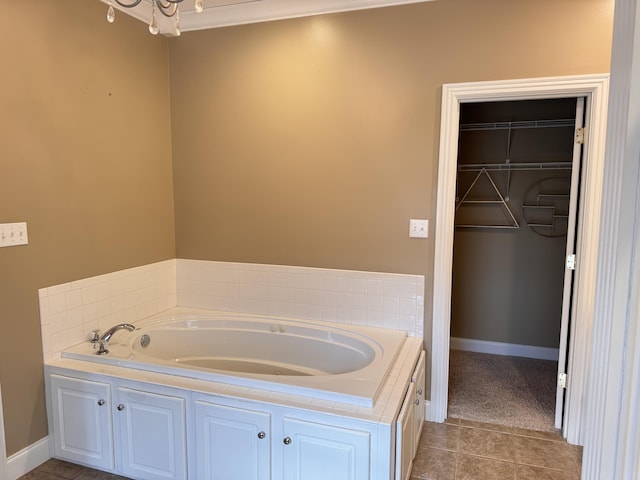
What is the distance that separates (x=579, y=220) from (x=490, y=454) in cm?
147

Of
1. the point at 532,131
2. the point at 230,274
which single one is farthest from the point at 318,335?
the point at 532,131

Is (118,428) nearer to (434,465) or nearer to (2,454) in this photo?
(2,454)

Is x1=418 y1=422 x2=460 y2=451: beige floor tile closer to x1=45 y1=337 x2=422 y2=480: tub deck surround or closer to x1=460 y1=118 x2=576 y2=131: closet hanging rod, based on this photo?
x1=45 y1=337 x2=422 y2=480: tub deck surround

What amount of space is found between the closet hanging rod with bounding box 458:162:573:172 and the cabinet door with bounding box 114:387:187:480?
315 cm

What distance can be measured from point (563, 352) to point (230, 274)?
2.34 metres

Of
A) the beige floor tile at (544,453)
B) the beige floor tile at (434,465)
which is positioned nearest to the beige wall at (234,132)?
the beige floor tile at (434,465)

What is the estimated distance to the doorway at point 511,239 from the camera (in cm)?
364

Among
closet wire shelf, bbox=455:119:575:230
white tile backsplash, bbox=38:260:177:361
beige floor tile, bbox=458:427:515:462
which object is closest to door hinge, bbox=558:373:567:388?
beige floor tile, bbox=458:427:515:462

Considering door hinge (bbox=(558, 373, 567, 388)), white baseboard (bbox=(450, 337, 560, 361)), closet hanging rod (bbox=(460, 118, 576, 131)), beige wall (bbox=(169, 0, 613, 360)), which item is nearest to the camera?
beige wall (bbox=(169, 0, 613, 360))

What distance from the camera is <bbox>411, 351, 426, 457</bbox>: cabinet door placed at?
2.36 m

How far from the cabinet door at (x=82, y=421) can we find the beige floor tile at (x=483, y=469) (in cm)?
190

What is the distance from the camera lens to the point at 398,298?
9.22 feet

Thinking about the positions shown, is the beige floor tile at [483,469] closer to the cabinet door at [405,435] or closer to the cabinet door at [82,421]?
the cabinet door at [405,435]

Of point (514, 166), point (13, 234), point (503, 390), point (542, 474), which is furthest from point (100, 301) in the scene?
point (514, 166)
